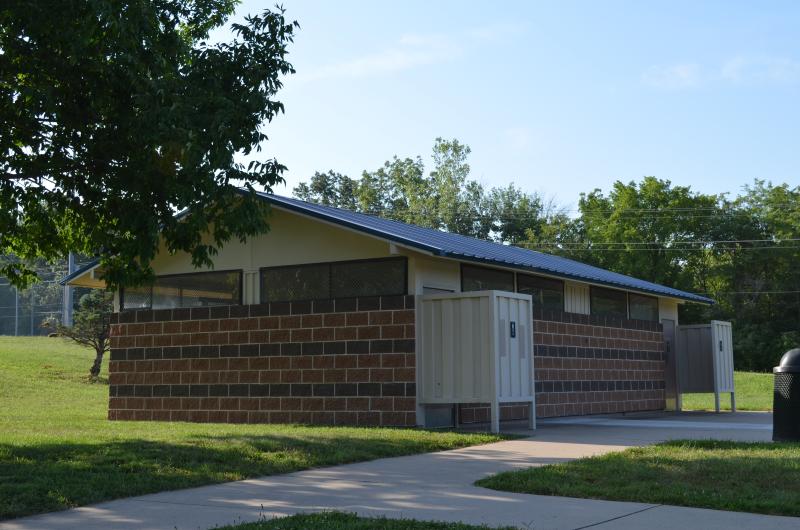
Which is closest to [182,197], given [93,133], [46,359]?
[93,133]

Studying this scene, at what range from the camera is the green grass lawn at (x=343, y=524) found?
23.8ft

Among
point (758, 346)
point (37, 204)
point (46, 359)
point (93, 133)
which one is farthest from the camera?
point (758, 346)

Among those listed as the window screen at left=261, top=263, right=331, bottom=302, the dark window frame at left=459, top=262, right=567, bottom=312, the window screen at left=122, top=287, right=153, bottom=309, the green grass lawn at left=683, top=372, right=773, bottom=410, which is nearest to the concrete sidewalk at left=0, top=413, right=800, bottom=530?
the window screen at left=261, top=263, right=331, bottom=302

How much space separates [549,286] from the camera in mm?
20453

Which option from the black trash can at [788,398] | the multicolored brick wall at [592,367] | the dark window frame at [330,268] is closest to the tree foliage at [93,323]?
the dark window frame at [330,268]

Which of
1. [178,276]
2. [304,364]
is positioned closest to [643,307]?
[304,364]

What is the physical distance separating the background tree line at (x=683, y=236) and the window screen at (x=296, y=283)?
44921 mm

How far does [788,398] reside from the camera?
536 inches

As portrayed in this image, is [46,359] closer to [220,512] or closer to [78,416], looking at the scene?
[78,416]

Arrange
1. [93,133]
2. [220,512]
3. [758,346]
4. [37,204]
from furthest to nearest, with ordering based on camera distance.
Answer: [758,346] < [37,204] < [93,133] < [220,512]

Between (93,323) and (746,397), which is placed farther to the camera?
(93,323)

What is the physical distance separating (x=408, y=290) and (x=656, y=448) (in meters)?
5.53

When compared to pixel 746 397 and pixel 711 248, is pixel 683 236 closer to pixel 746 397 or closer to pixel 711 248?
pixel 711 248

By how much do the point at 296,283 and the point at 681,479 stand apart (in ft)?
32.2
